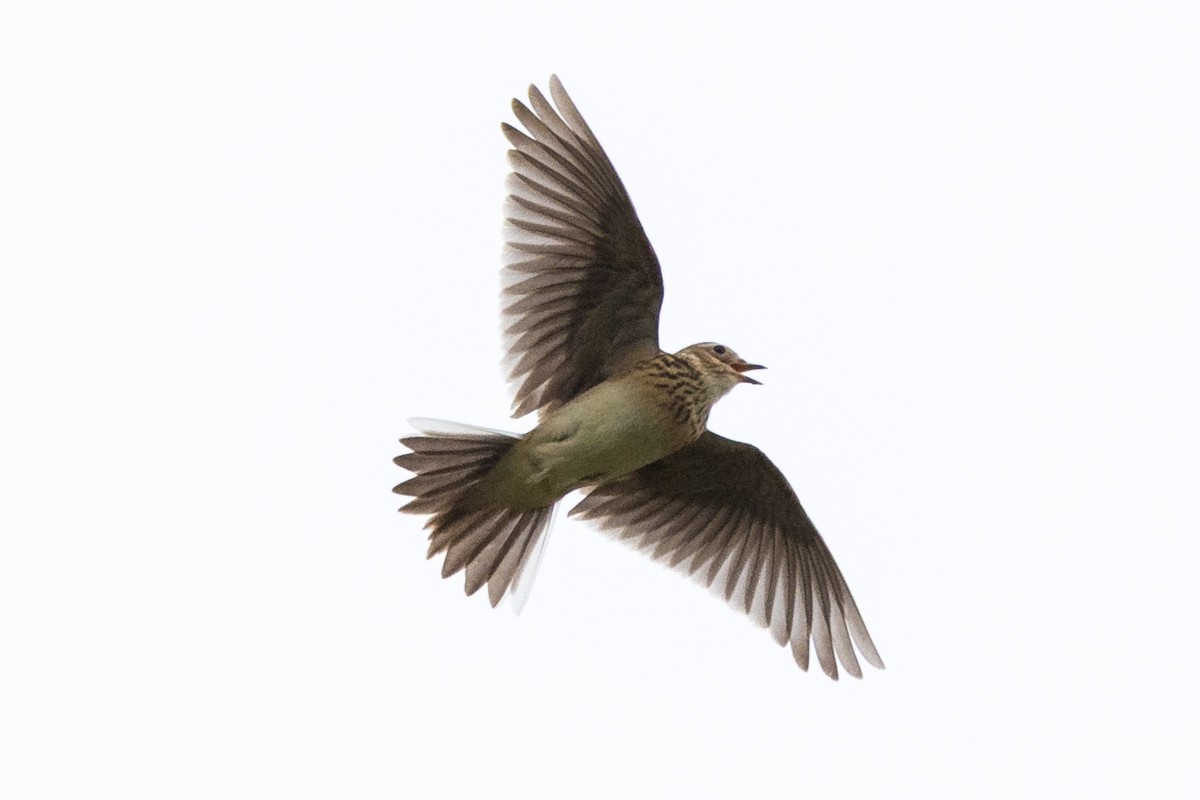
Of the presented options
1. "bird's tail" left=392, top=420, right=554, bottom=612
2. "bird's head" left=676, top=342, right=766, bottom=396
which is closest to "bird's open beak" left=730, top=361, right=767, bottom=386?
"bird's head" left=676, top=342, right=766, bottom=396

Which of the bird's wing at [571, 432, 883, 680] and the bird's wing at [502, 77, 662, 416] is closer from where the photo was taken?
the bird's wing at [502, 77, 662, 416]

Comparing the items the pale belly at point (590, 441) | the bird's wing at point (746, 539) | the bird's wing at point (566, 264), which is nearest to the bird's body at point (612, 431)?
the pale belly at point (590, 441)

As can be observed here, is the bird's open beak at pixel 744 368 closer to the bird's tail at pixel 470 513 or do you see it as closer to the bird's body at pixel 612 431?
the bird's body at pixel 612 431

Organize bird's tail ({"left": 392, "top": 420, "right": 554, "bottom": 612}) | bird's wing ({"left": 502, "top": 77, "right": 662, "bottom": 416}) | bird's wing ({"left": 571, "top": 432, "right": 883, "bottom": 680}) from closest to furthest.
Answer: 1. bird's tail ({"left": 392, "top": 420, "right": 554, "bottom": 612})
2. bird's wing ({"left": 502, "top": 77, "right": 662, "bottom": 416})
3. bird's wing ({"left": 571, "top": 432, "right": 883, "bottom": 680})

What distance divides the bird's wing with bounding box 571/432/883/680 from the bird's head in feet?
2.81

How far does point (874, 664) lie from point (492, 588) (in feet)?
6.95

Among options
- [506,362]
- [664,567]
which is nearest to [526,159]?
[506,362]

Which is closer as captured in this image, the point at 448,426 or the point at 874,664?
the point at 448,426

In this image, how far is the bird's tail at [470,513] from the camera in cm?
902

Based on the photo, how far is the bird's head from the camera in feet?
30.3

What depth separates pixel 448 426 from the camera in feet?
29.3

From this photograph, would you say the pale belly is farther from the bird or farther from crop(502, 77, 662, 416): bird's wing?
crop(502, 77, 662, 416): bird's wing

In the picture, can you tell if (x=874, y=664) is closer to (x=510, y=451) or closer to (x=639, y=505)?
(x=639, y=505)

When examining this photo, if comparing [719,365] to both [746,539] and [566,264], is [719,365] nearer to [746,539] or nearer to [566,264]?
[566,264]
